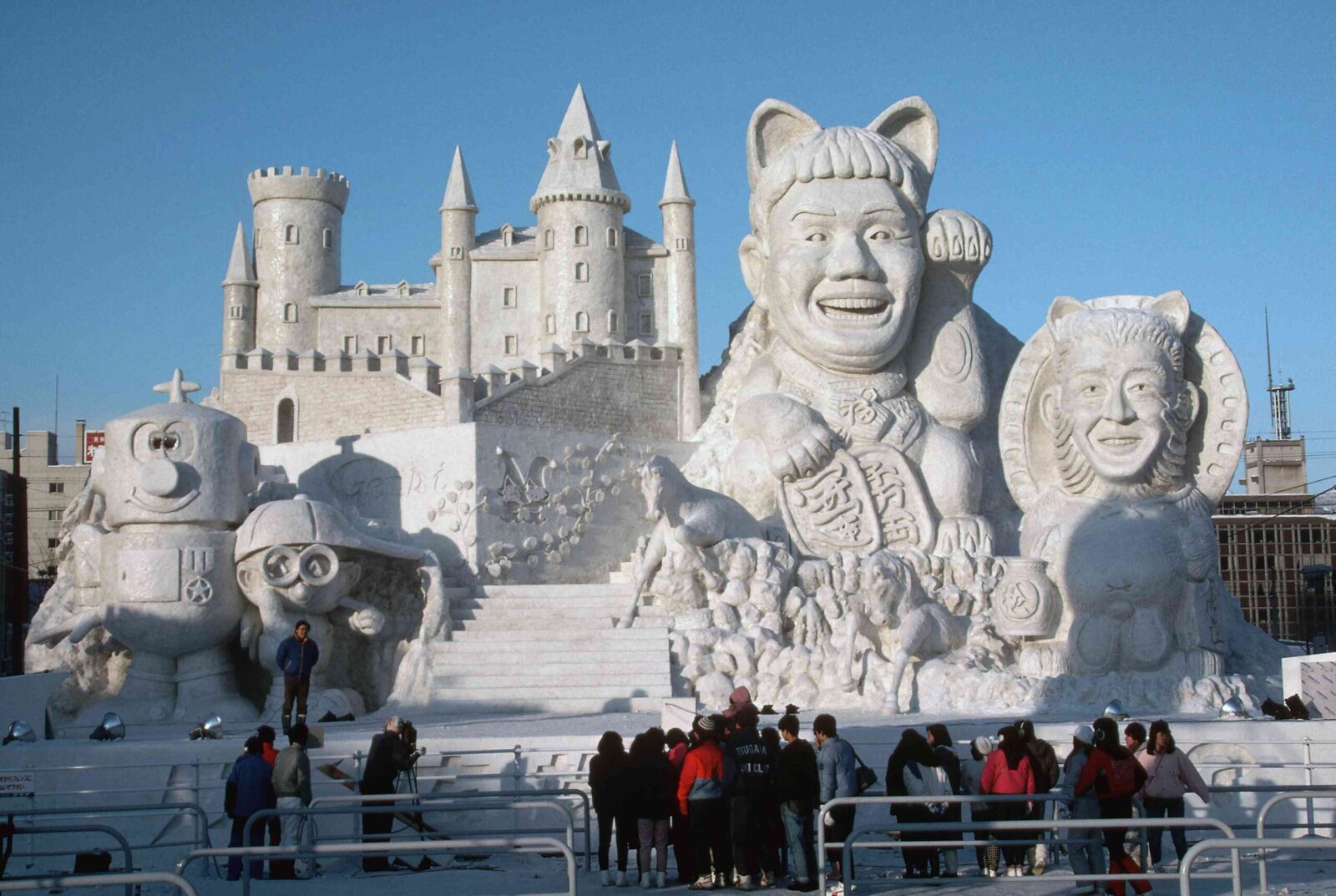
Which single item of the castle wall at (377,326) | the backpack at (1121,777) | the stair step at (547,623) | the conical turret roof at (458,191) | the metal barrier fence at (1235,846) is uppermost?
the conical turret roof at (458,191)

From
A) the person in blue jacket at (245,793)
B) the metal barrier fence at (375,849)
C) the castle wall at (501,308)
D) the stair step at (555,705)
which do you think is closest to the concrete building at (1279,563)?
the castle wall at (501,308)

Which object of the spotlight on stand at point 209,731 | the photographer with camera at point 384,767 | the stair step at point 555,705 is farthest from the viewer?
the stair step at point 555,705

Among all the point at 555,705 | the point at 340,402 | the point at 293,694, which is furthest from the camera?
the point at 340,402

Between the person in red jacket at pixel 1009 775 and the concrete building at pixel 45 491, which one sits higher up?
the concrete building at pixel 45 491

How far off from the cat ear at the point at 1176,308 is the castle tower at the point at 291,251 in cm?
3515

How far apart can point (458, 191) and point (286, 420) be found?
666 inches

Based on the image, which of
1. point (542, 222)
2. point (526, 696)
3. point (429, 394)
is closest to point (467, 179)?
point (542, 222)

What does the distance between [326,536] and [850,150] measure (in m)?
6.90

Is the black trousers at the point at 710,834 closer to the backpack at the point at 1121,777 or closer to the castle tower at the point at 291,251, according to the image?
the backpack at the point at 1121,777

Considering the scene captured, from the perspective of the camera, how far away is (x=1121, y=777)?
7.98 meters

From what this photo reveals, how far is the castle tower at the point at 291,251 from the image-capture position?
4806 cm

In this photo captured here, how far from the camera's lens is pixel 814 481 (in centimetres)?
1742

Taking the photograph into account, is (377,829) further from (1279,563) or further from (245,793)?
(1279,563)

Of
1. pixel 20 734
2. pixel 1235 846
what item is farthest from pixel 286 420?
pixel 1235 846
